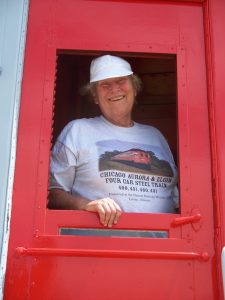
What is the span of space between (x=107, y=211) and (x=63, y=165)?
442mm

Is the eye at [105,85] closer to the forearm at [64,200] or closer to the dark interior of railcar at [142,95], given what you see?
the dark interior of railcar at [142,95]

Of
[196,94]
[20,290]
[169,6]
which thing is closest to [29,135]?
[20,290]

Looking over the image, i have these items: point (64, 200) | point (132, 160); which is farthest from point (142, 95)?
point (64, 200)

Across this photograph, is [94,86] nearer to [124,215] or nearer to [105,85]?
[105,85]

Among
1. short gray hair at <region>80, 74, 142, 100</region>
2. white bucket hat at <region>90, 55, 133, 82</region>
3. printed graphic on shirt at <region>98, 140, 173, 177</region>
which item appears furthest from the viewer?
short gray hair at <region>80, 74, 142, 100</region>

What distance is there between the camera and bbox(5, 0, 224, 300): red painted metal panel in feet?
6.22

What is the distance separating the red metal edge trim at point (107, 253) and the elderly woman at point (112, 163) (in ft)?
0.59

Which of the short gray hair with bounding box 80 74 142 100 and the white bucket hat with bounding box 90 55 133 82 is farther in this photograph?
the short gray hair with bounding box 80 74 142 100

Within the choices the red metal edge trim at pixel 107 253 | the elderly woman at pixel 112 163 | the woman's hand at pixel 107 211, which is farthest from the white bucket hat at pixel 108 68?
the red metal edge trim at pixel 107 253

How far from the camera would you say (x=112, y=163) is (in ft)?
7.48

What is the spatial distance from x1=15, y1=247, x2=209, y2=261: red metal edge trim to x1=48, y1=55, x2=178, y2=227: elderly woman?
18 centimetres

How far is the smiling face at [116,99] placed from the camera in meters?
2.59

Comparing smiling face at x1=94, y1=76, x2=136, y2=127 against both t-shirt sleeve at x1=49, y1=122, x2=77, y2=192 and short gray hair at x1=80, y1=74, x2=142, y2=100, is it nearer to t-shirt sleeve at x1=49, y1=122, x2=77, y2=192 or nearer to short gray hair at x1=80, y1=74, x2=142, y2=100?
short gray hair at x1=80, y1=74, x2=142, y2=100

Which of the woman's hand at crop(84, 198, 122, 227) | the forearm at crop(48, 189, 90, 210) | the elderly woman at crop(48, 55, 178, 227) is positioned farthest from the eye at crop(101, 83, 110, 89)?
the woman's hand at crop(84, 198, 122, 227)
